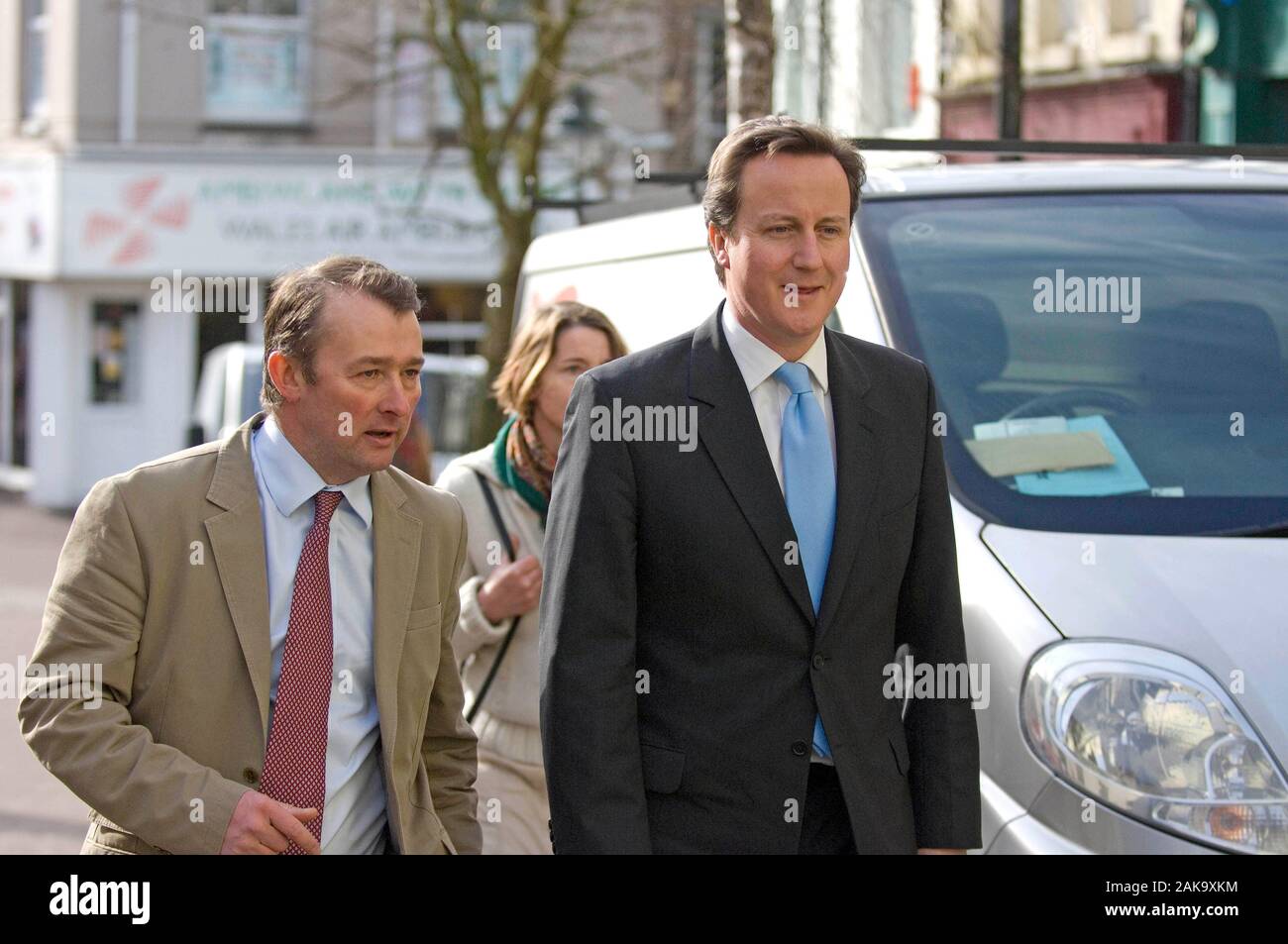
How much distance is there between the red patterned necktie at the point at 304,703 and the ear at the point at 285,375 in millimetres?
268

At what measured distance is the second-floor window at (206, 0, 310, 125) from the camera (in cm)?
2534

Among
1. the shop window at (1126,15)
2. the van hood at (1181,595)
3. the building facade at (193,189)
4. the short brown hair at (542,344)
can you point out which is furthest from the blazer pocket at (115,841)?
the building facade at (193,189)

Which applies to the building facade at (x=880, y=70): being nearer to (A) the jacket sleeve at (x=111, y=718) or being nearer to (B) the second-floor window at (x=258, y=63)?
(B) the second-floor window at (x=258, y=63)

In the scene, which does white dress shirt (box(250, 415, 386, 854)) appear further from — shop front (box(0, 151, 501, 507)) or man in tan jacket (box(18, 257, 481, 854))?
shop front (box(0, 151, 501, 507))

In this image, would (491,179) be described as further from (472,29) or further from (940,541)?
(940,541)

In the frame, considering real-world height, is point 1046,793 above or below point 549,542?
below

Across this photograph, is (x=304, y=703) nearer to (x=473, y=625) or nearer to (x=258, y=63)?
(x=473, y=625)

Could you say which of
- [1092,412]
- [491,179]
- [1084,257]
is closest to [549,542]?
[1092,412]

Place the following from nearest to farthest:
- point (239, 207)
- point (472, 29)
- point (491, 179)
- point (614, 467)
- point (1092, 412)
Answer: point (614, 467) < point (1092, 412) < point (491, 179) < point (472, 29) < point (239, 207)

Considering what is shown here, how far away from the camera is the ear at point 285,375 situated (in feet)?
10.2

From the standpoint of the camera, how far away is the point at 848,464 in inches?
116

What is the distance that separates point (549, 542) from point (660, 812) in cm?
45

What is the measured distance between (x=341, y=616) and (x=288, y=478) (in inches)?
9.6

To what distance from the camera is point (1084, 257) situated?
14.0 feet
